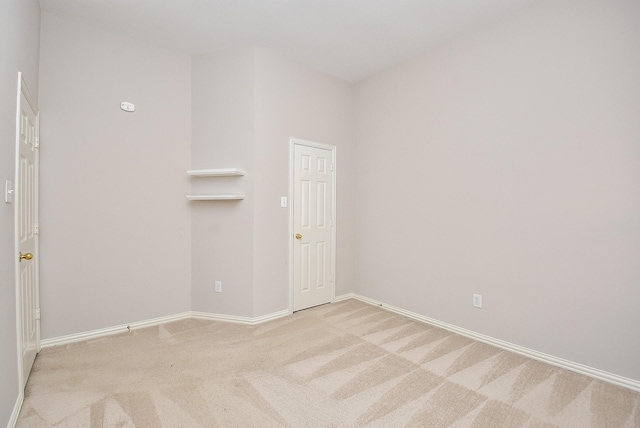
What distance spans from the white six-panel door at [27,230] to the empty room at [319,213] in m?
0.04

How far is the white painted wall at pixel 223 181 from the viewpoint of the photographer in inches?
127

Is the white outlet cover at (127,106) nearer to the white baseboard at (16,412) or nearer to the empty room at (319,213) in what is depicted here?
the empty room at (319,213)

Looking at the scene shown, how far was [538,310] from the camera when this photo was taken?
2.48m

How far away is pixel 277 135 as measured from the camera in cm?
340

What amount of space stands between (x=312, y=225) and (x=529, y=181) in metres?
2.30

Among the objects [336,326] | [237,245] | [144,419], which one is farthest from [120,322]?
[336,326]

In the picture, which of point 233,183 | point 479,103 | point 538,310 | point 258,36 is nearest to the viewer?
point 538,310

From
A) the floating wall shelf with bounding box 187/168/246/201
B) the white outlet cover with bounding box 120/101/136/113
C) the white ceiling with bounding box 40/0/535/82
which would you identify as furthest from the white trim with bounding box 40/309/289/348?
the white ceiling with bounding box 40/0/535/82

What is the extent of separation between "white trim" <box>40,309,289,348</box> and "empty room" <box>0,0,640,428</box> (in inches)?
1.0

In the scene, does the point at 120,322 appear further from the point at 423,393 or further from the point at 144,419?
the point at 423,393

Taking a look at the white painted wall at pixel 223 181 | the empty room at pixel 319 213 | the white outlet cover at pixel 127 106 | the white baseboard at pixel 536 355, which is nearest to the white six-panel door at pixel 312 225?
the empty room at pixel 319 213

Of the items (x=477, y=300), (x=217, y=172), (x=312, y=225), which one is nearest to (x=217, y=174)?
(x=217, y=172)

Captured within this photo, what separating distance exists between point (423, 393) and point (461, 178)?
199 centimetres

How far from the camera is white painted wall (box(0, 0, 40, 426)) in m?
1.55
